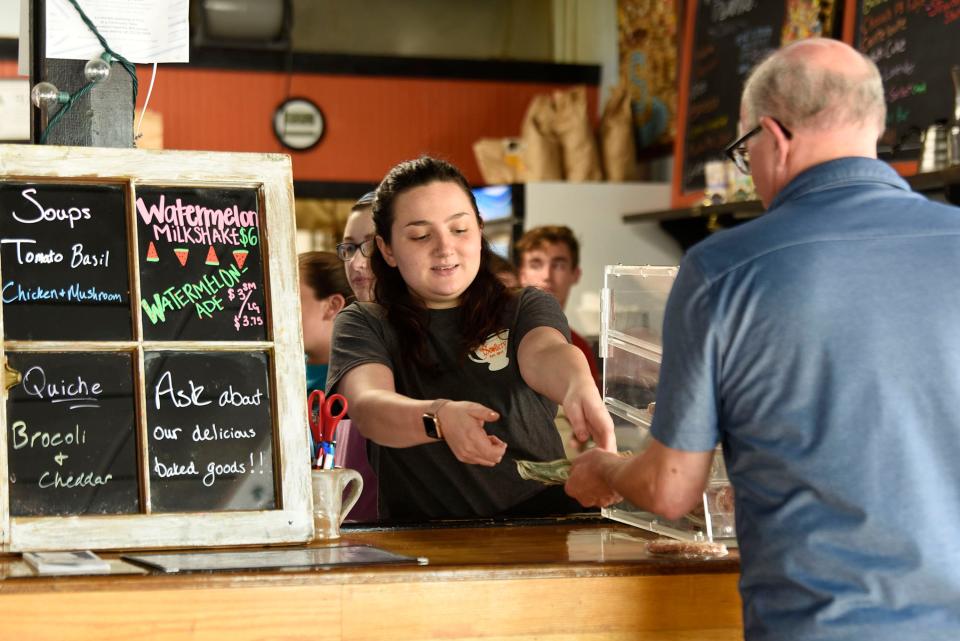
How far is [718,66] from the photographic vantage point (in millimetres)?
5660

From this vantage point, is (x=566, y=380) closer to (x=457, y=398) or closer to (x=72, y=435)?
(x=457, y=398)

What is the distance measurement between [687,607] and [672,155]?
201 inches

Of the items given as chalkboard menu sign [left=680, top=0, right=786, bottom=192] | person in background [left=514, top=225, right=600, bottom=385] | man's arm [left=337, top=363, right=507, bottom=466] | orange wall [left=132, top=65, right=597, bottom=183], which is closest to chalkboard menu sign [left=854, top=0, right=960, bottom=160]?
chalkboard menu sign [left=680, top=0, right=786, bottom=192]

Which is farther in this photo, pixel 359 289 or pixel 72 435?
pixel 359 289

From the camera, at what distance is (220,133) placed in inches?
289

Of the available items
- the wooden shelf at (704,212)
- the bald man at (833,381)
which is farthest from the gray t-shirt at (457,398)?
the wooden shelf at (704,212)

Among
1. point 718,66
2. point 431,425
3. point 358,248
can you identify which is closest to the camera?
point 431,425

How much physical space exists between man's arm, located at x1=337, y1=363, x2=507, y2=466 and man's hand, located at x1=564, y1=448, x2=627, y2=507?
120 millimetres

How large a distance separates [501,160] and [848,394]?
549 centimetres

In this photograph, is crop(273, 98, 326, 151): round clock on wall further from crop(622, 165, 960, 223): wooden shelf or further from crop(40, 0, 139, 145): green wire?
crop(40, 0, 139, 145): green wire

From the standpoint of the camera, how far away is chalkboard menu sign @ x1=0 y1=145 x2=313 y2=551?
173cm

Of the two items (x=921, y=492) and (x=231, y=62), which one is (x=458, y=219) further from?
(x=231, y=62)

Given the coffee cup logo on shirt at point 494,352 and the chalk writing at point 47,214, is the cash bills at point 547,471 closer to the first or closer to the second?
the coffee cup logo on shirt at point 494,352

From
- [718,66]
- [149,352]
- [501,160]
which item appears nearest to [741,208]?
[718,66]
